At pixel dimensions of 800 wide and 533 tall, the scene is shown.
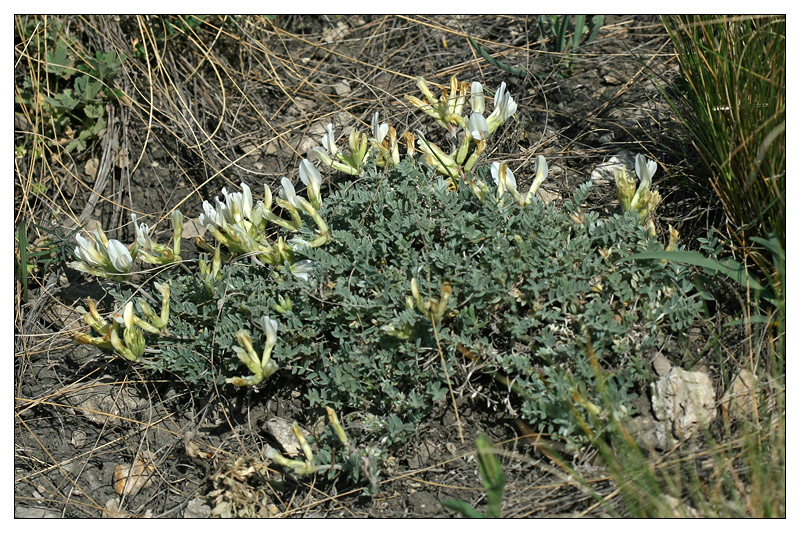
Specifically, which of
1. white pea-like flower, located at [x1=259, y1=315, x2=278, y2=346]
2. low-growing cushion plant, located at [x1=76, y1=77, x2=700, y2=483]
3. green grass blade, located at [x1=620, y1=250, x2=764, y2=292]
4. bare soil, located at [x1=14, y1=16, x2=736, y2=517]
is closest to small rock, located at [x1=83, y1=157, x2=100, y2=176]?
bare soil, located at [x1=14, y1=16, x2=736, y2=517]

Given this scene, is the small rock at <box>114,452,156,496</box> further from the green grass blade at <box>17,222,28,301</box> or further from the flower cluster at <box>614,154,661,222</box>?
the flower cluster at <box>614,154,661,222</box>

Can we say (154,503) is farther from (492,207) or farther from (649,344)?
(649,344)

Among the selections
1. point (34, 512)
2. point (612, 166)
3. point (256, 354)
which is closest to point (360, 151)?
point (256, 354)

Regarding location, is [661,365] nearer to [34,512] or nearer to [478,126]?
[478,126]

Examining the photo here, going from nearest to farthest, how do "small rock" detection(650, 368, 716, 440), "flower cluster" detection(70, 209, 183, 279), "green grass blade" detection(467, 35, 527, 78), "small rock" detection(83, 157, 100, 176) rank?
"small rock" detection(650, 368, 716, 440) → "flower cluster" detection(70, 209, 183, 279) → "green grass blade" detection(467, 35, 527, 78) → "small rock" detection(83, 157, 100, 176)

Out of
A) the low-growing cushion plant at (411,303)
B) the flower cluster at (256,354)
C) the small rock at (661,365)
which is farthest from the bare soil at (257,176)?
the small rock at (661,365)

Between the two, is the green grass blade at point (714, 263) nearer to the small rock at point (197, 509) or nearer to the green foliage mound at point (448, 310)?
the green foliage mound at point (448, 310)
